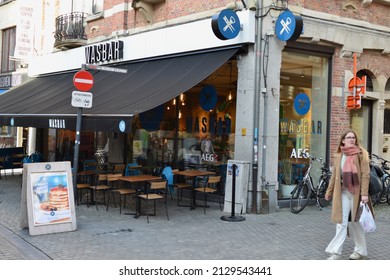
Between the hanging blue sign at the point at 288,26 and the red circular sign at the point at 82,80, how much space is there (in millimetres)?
3963

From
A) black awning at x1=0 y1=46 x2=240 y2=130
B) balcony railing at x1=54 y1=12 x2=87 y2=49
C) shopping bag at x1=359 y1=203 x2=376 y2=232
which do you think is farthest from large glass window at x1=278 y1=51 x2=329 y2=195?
balcony railing at x1=54 y1=12 x2=87 y2=49

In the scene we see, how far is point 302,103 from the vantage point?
10523mm

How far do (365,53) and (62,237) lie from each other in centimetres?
848

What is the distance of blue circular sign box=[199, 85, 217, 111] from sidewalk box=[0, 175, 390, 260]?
9.55 ft

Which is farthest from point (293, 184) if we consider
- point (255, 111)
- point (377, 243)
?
point (377, 243)

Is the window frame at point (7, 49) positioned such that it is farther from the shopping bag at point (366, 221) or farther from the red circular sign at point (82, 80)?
the shopping bag at point (366, 221)

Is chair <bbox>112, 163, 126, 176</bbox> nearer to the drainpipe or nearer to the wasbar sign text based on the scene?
the wasbar sign text

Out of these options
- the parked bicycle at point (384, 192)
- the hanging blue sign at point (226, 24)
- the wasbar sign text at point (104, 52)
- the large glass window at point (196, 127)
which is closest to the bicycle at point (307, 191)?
the parked bicycle at point (384, 192)

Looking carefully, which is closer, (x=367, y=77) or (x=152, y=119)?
(x=367, y=77)

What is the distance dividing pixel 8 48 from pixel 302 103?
1493 cm

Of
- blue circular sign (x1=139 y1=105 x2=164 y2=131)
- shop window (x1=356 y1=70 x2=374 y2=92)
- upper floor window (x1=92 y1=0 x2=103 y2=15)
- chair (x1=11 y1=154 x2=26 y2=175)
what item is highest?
upper floor window (x1=92 y1=0 x2=103 y2=15)

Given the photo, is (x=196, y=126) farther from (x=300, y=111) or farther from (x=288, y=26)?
(x=288, y=26)

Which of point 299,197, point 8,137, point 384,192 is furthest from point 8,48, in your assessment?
point 384,192

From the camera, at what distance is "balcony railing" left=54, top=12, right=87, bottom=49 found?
47.8ft
